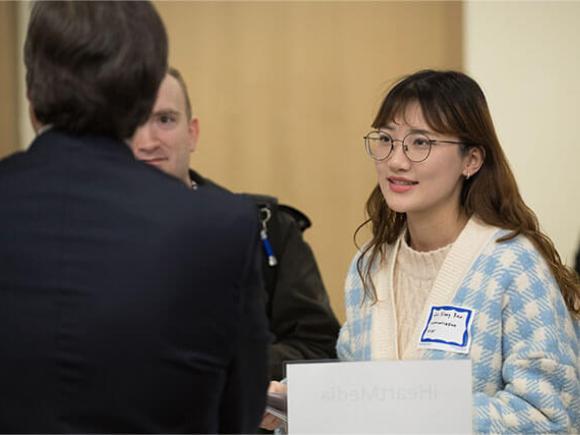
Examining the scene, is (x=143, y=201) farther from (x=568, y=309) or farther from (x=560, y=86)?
(x=560, y=86)

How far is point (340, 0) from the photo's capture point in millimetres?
4016

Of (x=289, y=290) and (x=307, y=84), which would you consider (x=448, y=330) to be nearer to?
(x=289, y=290)

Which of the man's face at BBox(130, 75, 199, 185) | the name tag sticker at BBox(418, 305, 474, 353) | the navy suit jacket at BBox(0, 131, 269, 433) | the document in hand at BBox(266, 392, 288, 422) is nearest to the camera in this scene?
the navy suit jacket at BBox(0, 131, 269, 433)

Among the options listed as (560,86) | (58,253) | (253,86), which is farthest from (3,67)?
(58,253)

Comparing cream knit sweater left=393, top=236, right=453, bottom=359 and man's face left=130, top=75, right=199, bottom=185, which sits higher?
man's face left=130, top=75, right=199, bottom=185

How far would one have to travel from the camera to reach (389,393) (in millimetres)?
1606

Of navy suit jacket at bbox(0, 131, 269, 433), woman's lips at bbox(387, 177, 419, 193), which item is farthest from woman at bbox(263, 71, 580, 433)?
navy suit jacket at bbox(0, 131, 269, 433)

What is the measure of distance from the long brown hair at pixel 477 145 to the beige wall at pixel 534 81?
1876 mm

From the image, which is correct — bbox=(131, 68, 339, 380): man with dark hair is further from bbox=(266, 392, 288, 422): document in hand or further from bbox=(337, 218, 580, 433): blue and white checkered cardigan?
bbox=(266, 392, 288, 422): document in hand

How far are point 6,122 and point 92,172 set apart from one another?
3055 millimetres

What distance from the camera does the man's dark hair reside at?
3.70 feet

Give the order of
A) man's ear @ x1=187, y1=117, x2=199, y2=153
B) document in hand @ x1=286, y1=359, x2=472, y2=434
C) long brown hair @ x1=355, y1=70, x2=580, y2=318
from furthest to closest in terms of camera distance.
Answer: man's ear @ x1=187, y1=117, x2=199, y2=153 < long brown hair @ x1=355, y1=70, x2=580, y2=318 < document in hand @ x1=286, y1=359, x2=472, y2=434

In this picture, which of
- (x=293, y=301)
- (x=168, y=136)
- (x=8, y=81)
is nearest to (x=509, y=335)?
(x=293, y=301)

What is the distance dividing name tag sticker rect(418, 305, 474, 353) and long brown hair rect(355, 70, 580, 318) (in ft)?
0.64
